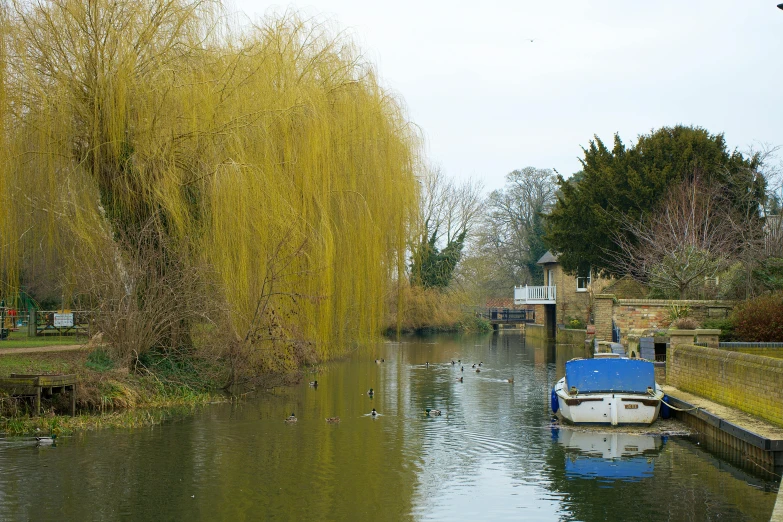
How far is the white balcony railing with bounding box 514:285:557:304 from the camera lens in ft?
173

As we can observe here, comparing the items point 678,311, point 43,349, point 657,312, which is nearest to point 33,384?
point 43,349

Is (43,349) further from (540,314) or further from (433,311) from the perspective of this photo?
(540,314)

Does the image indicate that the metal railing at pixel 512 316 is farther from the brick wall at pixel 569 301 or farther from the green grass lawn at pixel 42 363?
the green grass lawn at pixel 42 363

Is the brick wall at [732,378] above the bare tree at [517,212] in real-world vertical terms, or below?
below

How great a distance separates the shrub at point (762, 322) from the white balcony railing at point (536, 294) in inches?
1199

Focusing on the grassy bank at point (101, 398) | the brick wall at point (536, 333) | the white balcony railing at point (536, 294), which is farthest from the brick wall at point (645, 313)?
the white balcony railing at point (536, 294)

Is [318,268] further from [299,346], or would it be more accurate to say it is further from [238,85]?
[238,85]

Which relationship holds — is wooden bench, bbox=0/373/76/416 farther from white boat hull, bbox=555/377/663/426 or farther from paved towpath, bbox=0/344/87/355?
white boat hull, bbox=555/377/663/426

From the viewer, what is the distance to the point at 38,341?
26359 millimetres

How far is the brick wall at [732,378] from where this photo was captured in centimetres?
1338

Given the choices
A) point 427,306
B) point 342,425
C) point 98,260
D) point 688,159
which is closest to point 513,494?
point 342,425

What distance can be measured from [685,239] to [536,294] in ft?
76.2

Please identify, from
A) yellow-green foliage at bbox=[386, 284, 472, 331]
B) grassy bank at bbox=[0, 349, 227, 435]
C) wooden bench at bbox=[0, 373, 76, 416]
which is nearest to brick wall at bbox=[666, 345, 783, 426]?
grassy bank at bbox=[0, 349, 227, 435]

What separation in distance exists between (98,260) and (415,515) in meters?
9.85
